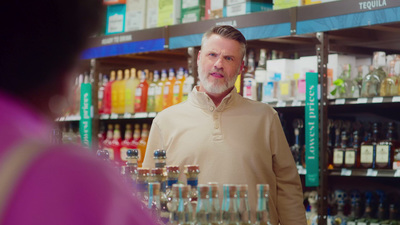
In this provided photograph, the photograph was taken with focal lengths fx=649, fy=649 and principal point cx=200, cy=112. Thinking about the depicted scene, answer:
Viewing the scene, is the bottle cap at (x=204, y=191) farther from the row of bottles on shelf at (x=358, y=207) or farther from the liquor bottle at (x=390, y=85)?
the row of bottles on shelf at (x=358, y=207)

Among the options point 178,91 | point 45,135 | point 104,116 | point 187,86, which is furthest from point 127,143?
point 45,135

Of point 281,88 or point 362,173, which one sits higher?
point 281,88

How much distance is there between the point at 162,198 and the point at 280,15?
8.77 ft

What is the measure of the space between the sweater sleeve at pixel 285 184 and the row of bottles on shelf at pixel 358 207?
1.36m

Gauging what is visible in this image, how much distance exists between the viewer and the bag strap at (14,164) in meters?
0.67

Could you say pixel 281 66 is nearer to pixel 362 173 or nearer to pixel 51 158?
pixel 362 173

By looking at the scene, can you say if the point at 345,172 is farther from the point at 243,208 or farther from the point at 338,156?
the point at 243,208

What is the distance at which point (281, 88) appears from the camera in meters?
4.69

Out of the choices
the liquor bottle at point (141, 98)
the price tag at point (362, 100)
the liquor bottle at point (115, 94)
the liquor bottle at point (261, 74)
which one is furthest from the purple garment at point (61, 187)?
the liquor bottle at point (115, 94)

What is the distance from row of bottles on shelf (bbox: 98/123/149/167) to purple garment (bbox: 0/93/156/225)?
521 centimetres

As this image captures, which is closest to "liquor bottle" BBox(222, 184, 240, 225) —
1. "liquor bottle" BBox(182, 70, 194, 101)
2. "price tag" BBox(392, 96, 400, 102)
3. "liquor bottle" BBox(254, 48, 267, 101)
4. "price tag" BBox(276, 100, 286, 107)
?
"price tag" BBox(392, 96, 400, 102)

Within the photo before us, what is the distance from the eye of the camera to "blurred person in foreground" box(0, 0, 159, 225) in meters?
0.68

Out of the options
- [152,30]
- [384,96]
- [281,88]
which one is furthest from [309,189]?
[152,30]

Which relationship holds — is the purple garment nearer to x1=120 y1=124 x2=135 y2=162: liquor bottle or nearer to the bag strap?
the bag strap
